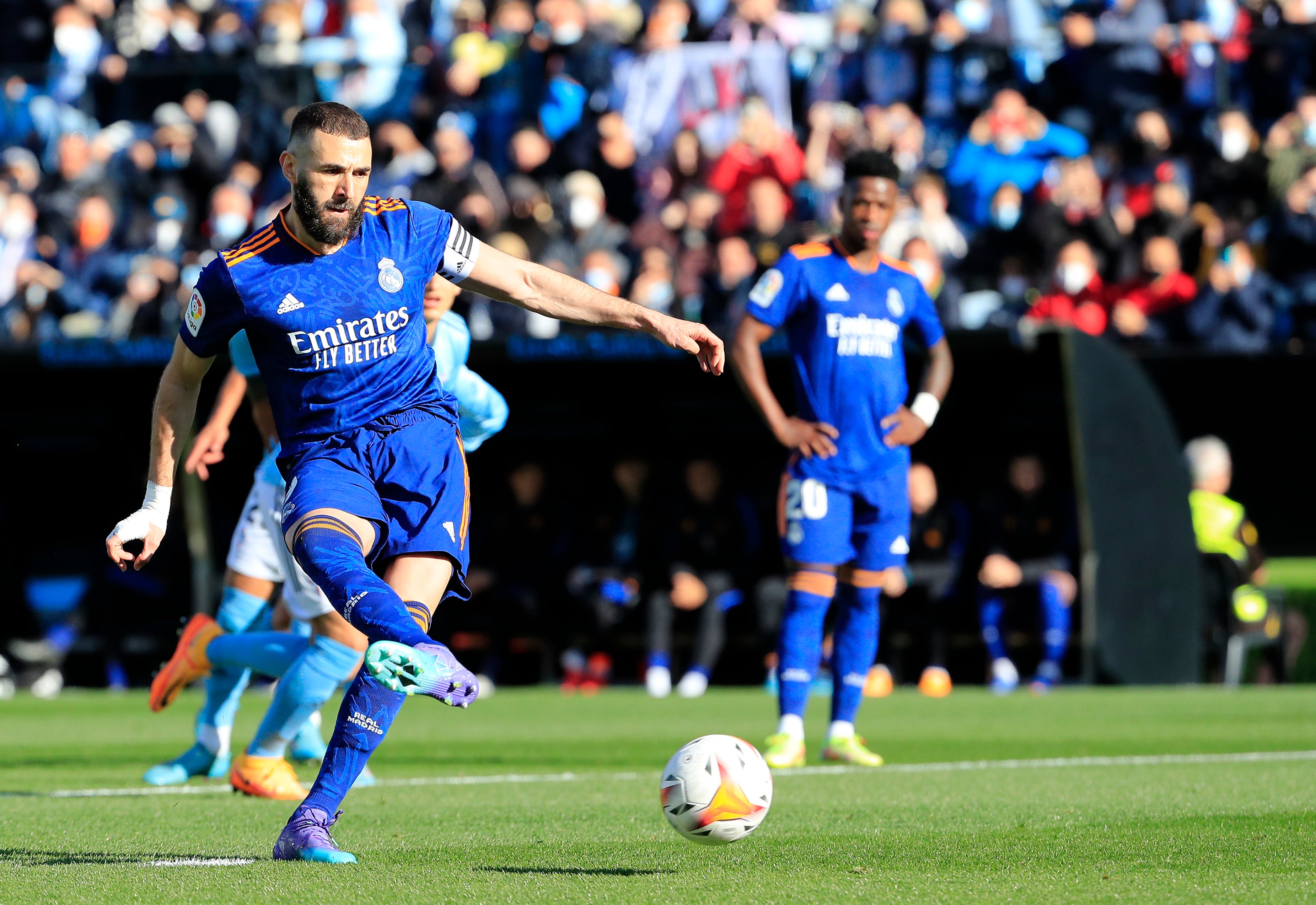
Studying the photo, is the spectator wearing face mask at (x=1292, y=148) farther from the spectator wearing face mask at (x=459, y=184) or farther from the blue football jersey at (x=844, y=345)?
the blue football jersey at (x=844, y=345)

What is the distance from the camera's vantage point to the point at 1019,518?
47.8ft

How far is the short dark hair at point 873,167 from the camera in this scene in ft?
25.6

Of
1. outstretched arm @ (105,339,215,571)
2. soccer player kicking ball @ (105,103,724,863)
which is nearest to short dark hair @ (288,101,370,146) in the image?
soccer player kicking ball @ (105,103,724,863)

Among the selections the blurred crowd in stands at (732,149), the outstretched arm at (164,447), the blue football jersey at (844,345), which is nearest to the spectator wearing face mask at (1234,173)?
the blurred crowd in stands at (732,149)

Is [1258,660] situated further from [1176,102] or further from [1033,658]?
[1176,102]

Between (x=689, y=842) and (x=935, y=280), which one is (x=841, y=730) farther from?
(x=935, y=280)

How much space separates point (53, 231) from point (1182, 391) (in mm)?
10504

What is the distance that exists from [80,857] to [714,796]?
167 centimetres

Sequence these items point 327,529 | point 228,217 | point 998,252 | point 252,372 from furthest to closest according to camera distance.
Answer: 1. point 228,217
2. point 998,252
3. point 252,372
4. point 327,529

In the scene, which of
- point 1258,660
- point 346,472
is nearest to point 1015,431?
point 1258,660

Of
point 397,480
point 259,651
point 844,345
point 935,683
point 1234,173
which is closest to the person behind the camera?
point 397,480

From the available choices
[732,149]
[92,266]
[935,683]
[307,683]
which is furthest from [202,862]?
[92,266]

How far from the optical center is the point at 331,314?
15.6 feet

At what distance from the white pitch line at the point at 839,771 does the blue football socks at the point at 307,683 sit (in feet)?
2.16
